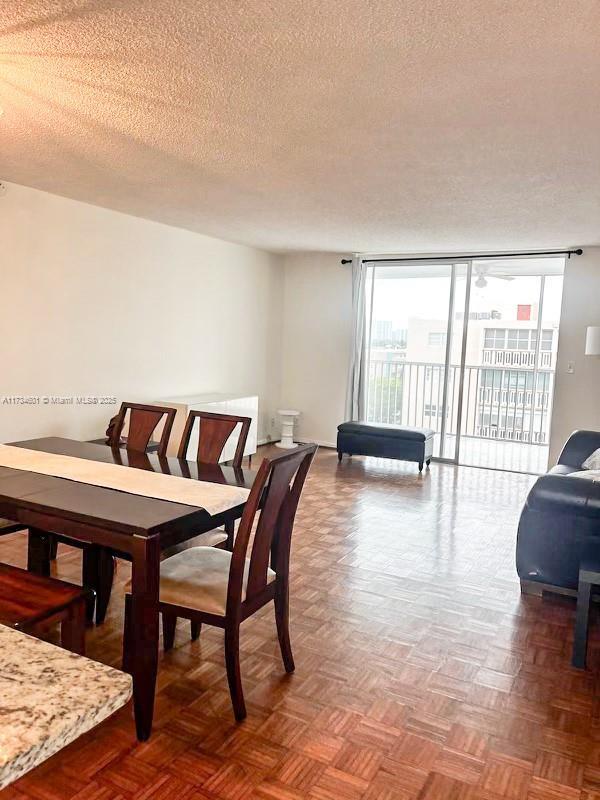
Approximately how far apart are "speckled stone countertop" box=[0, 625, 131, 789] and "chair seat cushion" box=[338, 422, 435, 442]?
535 centimetres

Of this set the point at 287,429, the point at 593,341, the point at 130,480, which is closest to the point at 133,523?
the point at 130,480

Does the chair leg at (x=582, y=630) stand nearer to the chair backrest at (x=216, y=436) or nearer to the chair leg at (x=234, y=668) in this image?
the chair leg at (x=234, y=668)

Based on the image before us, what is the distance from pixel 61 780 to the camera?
172cm

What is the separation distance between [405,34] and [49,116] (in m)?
1.76

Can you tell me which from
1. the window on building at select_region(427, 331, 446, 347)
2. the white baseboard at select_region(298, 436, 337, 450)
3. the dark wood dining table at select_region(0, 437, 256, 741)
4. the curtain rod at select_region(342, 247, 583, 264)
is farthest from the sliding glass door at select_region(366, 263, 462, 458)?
the dark wood dining table at select_region(0, 437, 256, 741)

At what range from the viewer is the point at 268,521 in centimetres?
210

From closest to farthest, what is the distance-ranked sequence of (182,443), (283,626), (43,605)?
1. (43,605)
2. (283,626)
3. (182,443)

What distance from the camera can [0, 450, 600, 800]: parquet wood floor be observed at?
1760mm

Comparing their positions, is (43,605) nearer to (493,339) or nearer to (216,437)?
(216,437)

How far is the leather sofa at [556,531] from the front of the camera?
280cm

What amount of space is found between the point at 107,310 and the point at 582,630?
4132 millimetres

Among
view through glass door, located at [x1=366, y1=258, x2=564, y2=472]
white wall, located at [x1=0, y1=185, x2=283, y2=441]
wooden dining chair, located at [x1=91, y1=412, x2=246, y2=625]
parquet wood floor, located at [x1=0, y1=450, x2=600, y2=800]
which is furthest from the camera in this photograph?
view through glass door, located at [x1=366, y1=258, x2=564, y2=472]

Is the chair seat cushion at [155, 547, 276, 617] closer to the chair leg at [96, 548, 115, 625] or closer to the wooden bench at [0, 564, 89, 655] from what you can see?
the wooden bench at [0, 564, 89, 655]

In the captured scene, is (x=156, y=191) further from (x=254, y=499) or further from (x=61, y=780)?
(x=61, y=780)
